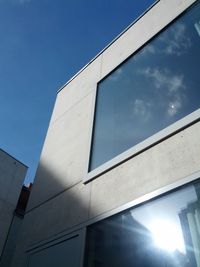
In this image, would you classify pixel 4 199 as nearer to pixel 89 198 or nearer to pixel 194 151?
pixel 89 198

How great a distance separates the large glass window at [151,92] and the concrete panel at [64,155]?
297 millimetres

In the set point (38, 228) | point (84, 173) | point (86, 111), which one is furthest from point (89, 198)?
point (86, 111)

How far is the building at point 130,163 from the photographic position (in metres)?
3.65

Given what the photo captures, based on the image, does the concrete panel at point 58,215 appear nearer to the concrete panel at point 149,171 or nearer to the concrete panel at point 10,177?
the concrete panel at point 149,171

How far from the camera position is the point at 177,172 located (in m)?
3.83

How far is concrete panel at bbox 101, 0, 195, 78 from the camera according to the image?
6.22 m

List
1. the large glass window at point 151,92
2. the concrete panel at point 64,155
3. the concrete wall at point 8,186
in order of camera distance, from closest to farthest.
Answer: the large glass window at point 151,92 < the concrete panel at point 64,155 < the concrete wall at point 8,186

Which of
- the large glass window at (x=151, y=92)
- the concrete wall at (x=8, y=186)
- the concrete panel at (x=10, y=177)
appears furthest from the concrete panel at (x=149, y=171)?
the concrete panel at (x=10, y=177)

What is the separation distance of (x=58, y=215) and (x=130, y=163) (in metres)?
1.45

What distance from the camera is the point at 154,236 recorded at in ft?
11.8

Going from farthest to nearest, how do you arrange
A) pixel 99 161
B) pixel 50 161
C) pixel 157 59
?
pixel 50 161, pixel 157 59, pixel 99 161

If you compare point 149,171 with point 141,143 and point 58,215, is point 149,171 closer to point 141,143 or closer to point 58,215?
point 141,143

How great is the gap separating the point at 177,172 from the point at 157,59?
8.24 ft

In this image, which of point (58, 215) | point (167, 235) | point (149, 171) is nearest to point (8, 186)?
point (58, 215)
